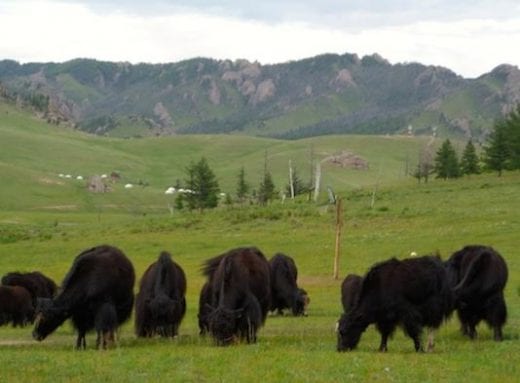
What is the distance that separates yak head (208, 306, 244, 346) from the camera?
16266 millimetres

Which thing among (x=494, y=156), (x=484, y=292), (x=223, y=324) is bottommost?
(x=223, y=324)

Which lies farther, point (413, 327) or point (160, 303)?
point (160, 303)

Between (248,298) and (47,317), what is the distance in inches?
161

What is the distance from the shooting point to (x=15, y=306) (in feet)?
79.9

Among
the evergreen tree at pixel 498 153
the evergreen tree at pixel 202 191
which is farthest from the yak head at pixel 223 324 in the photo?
the evergreen tree at pixel 202 191

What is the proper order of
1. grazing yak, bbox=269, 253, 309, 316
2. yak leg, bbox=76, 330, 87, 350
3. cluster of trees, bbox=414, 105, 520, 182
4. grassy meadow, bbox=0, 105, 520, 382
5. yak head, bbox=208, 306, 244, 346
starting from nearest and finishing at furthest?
grassy meadow, bbox=0, 105, 520, 382 → yak head, bbox=208, 306, 244, 346 → yak leg, bbox=76, 330, 87, 350 → grazing yak, bbox=269, 253, 309, 316 → cluster of trees, bbox=414, 105, 520, 182

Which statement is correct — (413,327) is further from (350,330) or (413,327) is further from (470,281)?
(470,281)

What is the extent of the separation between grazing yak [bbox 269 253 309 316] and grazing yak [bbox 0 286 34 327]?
728 centimetres

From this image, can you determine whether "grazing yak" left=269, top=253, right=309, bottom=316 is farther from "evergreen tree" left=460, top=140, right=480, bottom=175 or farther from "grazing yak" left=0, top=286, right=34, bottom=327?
"evergreen tree" left=460, top=140, right=480, bottom=175

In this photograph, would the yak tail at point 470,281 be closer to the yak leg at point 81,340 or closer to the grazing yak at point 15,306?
the yak leg at point 81,340

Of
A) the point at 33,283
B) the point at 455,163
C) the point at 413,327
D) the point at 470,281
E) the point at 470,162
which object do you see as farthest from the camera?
the point at 455,163

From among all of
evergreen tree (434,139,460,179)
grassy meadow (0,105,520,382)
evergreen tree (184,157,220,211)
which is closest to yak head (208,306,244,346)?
grassy meadow (0,105,520,382)

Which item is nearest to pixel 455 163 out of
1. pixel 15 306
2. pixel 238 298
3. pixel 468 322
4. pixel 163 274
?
pixel 15 306

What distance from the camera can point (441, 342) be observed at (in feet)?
56.2
